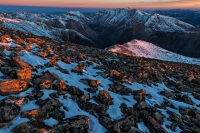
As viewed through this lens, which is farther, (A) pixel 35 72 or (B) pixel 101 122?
(A) pixel 35 72

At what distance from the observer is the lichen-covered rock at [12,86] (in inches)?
406

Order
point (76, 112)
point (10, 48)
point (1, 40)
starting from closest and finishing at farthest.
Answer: point (76, 112) < point (10, 48) < point (1, 40)

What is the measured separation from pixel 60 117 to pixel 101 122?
1945 mm

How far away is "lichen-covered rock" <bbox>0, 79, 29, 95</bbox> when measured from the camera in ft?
33.8

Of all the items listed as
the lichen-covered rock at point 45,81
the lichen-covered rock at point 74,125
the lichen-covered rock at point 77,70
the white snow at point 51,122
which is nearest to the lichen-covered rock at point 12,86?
the lichen-covered rock at point 45,81

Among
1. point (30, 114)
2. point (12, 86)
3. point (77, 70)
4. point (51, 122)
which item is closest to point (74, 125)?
point (51, 122)

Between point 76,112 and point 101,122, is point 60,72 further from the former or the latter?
point 101,122

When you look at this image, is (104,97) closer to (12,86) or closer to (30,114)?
(30,114)

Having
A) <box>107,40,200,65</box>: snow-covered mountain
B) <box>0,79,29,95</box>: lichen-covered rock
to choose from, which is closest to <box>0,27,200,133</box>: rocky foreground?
<box>0,79,29,95</box>: lichen-covered rock

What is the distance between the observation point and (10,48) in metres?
16.8

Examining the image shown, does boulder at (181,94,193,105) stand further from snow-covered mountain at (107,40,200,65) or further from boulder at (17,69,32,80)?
snow-covered mountain at (107,40,200,65)

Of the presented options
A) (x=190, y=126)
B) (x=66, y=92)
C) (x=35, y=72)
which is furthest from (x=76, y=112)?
(x=190, y=126)

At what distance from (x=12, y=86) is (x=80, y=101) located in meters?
3.58

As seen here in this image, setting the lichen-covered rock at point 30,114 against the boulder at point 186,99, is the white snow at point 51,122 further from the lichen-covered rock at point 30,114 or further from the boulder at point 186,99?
the boulder at point 186,99
